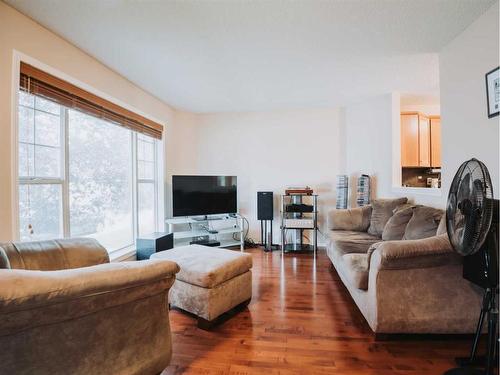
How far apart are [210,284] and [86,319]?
0.97 m

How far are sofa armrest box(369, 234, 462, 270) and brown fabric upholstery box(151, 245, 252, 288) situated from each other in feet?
3.54

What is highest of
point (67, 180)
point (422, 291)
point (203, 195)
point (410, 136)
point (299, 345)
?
point (410, 136)

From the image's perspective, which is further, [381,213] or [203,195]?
[203,195]

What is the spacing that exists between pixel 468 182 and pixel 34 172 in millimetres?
3108

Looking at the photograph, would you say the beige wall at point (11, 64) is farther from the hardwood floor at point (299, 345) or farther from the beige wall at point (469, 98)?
the beige wall at point (469, 98)

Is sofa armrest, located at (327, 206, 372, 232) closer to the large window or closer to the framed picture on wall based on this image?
the framed picture on wall

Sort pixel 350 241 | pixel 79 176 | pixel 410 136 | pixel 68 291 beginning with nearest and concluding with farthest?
pixel 68 291, pixel 79 176, pixel 350 241, pixel 410 136

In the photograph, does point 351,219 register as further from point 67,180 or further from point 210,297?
point 67,180

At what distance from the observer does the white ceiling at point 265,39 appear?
1911 millimetres

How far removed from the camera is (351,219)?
3566 millimetres

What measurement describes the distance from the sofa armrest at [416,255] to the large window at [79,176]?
2.71m

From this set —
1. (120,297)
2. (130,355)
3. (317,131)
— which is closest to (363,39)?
(317,131)

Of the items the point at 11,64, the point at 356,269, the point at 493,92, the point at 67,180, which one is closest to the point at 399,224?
the point at 356,269

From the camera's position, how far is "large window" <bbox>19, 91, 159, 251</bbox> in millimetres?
2227
